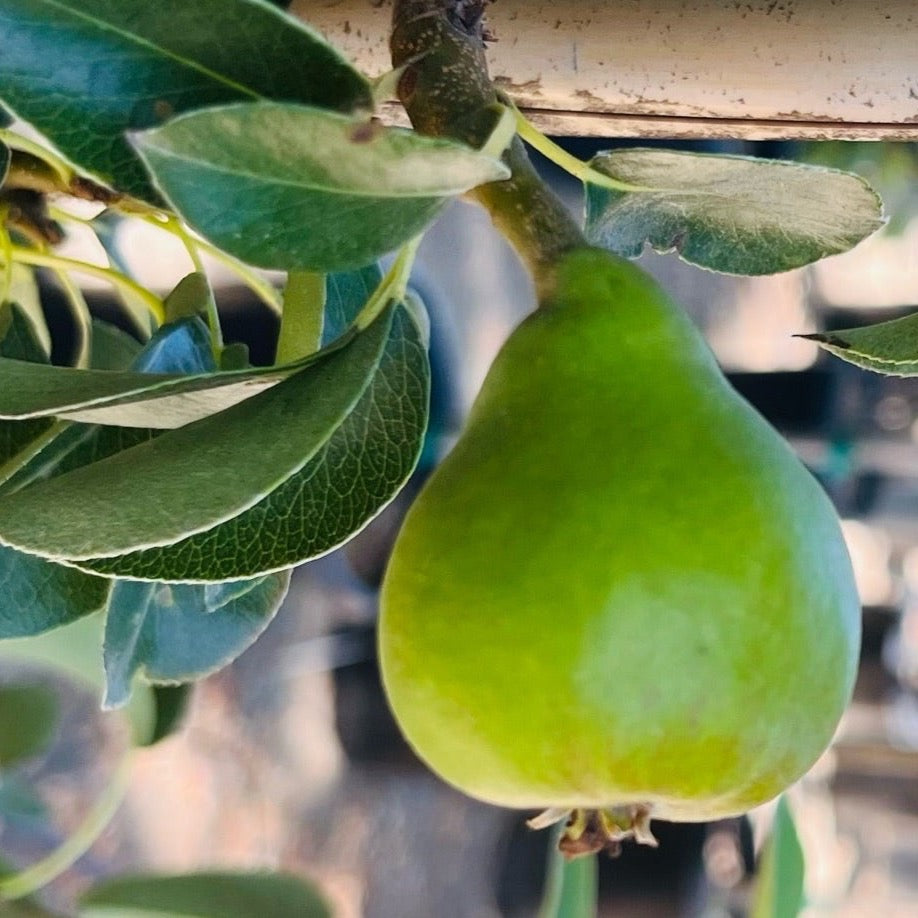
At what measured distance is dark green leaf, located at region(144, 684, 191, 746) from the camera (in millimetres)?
697

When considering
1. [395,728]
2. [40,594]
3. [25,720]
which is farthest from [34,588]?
[395,728]

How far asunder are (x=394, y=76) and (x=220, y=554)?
154 millimetres

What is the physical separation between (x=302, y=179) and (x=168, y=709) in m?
0.53

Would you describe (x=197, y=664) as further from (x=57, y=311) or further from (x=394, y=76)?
(x=57, y=311)

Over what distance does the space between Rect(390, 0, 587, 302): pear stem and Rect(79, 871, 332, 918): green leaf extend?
1.79 ft

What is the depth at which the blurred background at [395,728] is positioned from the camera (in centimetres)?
158

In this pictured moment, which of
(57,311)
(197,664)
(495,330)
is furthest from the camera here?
(495,330)

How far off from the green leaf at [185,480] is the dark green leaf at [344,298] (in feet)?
0.43

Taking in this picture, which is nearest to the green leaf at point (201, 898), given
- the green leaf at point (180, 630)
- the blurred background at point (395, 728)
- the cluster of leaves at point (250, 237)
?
the green leaf at point (180, 630)

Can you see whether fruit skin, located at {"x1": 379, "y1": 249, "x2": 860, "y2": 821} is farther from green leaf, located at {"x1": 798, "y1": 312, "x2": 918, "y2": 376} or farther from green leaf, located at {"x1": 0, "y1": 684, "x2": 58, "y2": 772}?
green leaf, located at {"x1": 0, "y1": 684, "x2": 58, "y2": 772}

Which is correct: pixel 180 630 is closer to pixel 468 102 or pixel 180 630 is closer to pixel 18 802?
pixel 468 102

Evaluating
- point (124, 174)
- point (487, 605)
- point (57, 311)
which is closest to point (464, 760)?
point (487, 605)

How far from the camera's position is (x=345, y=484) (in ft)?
1.07

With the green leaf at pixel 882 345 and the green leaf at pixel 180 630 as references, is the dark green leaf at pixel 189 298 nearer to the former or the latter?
the green leaf at pixel 180 630
